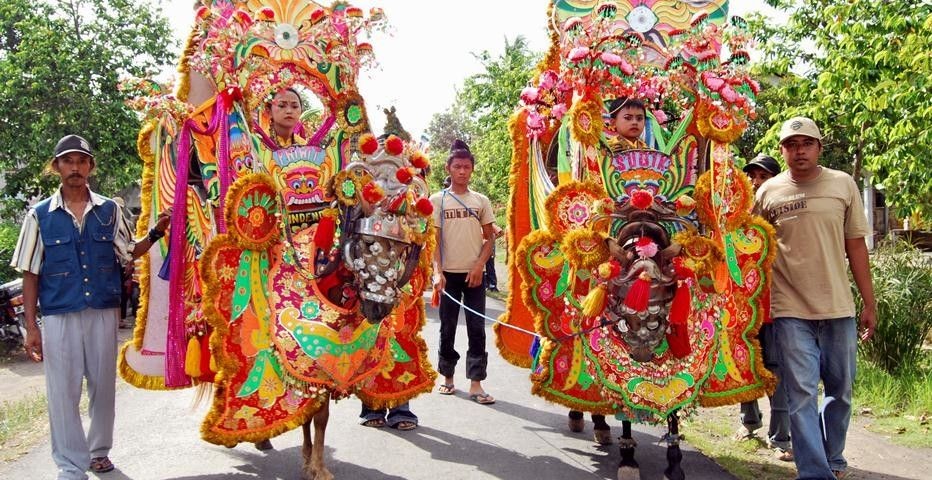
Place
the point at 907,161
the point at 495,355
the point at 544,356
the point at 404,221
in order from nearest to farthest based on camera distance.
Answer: the point at 404,221
the point at 544,356
the point at 907,161
the point at 495,355

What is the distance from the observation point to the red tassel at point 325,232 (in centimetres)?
435

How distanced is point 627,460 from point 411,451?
1.48m

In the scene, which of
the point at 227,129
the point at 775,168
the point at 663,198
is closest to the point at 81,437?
the point at 227,129

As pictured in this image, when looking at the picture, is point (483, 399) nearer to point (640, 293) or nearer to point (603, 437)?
point (603, 437)

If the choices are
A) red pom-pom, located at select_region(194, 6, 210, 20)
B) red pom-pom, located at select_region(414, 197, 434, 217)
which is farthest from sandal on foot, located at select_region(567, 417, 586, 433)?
red pom-pom, located at select_region(194, 6, 210, 20)

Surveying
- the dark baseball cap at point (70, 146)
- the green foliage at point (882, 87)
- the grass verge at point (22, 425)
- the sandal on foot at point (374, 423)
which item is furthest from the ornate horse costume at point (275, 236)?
the green foliage at point (882, 87)

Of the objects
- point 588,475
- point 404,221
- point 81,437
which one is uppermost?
point 404,221

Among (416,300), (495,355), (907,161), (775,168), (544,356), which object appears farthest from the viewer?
(495,355)

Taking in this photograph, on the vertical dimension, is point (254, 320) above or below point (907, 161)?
below

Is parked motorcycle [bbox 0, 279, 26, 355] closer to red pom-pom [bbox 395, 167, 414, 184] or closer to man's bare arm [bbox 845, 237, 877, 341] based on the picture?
red pom-pom [bbox 395, 167, 414, 184]

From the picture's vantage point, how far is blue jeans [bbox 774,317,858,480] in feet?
14.4

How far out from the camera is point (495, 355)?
8875 mm

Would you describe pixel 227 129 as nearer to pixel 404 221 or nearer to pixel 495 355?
pixel 404 221

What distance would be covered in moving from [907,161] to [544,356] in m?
4.74
